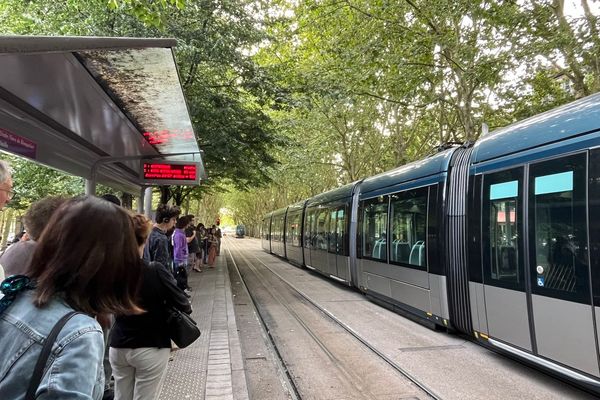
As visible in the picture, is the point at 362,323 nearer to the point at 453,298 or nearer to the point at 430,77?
the point at 453,298

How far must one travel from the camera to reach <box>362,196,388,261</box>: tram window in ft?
31.9

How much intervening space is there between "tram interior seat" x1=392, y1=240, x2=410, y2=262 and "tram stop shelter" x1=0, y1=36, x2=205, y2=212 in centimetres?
443

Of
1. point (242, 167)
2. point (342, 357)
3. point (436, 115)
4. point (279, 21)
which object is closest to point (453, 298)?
point (342, 357)

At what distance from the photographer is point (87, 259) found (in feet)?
4.35

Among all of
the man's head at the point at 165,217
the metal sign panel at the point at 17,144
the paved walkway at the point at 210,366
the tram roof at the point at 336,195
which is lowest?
the paved walkway at the point at 210,366

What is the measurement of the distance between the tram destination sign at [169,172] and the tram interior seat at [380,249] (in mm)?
4358

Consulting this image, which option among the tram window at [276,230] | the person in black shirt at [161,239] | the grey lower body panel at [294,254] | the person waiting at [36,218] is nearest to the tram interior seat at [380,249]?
the person in black shirt at [161,239]

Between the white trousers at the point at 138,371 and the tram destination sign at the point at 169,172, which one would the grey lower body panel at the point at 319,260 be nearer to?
the tram destination sign at the point at 169,172

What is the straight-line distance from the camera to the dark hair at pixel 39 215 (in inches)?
102

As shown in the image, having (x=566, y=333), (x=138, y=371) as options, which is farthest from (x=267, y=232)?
(x=138, y=371)

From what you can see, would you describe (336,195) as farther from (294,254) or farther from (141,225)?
(141,225)

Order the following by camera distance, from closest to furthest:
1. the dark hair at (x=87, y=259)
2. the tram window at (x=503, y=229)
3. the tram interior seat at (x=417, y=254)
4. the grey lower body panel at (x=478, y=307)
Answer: the dark hair at (x=87, y=259), the tram window at (x=503, y=229), the grey lower body panel at (x=478, y=307), the tram interior seat at (x=417, y=254)

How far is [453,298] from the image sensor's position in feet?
22.4

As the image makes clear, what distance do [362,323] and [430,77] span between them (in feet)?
24.2
